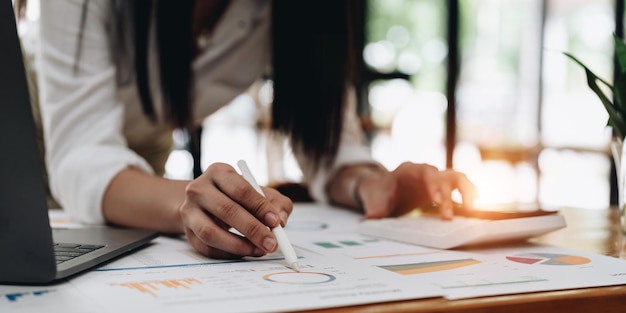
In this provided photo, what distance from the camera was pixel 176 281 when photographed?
0.50m

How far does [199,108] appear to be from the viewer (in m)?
1.32

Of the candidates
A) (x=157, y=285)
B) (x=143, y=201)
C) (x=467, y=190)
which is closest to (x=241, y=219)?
(x=157, y=285)

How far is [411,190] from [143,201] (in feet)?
1.27

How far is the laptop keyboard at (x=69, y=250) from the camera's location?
55 centimetres

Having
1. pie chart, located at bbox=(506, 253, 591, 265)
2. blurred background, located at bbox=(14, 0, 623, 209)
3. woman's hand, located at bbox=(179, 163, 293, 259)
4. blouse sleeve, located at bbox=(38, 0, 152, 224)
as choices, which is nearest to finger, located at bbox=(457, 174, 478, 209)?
pie chart, located at bbox=(506, 253, 591, 265)

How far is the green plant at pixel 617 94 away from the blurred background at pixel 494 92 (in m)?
3.55

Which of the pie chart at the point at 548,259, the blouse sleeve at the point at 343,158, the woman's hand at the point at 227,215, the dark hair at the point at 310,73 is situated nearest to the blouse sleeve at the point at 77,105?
the dark hair at the point at 310,73

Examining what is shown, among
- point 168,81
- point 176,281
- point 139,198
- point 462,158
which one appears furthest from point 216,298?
point 462,158

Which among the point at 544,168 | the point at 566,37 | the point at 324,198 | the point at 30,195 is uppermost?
the point at 566,37

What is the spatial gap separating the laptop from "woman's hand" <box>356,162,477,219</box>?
1.61ft

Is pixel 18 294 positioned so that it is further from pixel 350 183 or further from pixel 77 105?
pixel 350 183

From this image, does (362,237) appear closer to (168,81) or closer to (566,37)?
(168,81)

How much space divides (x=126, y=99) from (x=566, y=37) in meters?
4.16

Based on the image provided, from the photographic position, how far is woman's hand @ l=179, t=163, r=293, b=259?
59 centimetres
